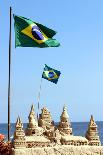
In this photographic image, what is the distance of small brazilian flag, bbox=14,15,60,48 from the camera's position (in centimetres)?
2778

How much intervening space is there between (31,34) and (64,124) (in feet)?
20.2

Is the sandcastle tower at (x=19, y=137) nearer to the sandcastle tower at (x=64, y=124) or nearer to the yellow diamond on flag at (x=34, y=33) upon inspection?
the sandcastle tower at (x=64, y=124)

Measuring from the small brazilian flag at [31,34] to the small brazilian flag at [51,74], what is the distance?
5414mm

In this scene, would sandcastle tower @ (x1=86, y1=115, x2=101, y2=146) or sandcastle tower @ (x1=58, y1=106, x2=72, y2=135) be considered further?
sandcastle tower @ (x1=58, y1=106, x2=72, y2=135)

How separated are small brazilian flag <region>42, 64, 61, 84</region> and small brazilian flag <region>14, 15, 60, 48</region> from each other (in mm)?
5414

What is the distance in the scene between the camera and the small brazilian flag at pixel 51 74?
33031 mm

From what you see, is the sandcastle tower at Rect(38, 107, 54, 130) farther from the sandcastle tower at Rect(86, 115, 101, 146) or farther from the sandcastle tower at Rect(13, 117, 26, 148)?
the sandcastle tower at Rect(13, 117, 26, 148)

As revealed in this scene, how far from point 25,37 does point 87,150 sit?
7429mm

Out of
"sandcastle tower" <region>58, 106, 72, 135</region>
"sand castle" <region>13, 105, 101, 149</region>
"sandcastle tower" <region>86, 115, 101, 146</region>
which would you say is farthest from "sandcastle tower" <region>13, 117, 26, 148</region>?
"sandcastle tower" <region>86, 115, 101, 146</region>

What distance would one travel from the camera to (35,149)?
85.4 feet

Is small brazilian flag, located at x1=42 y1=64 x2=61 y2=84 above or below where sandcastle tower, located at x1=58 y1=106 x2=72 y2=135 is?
above

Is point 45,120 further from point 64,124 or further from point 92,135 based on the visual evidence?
point 92,135

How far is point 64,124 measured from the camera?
30.0 m

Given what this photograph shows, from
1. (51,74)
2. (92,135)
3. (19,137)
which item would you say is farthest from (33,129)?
(51,74)
